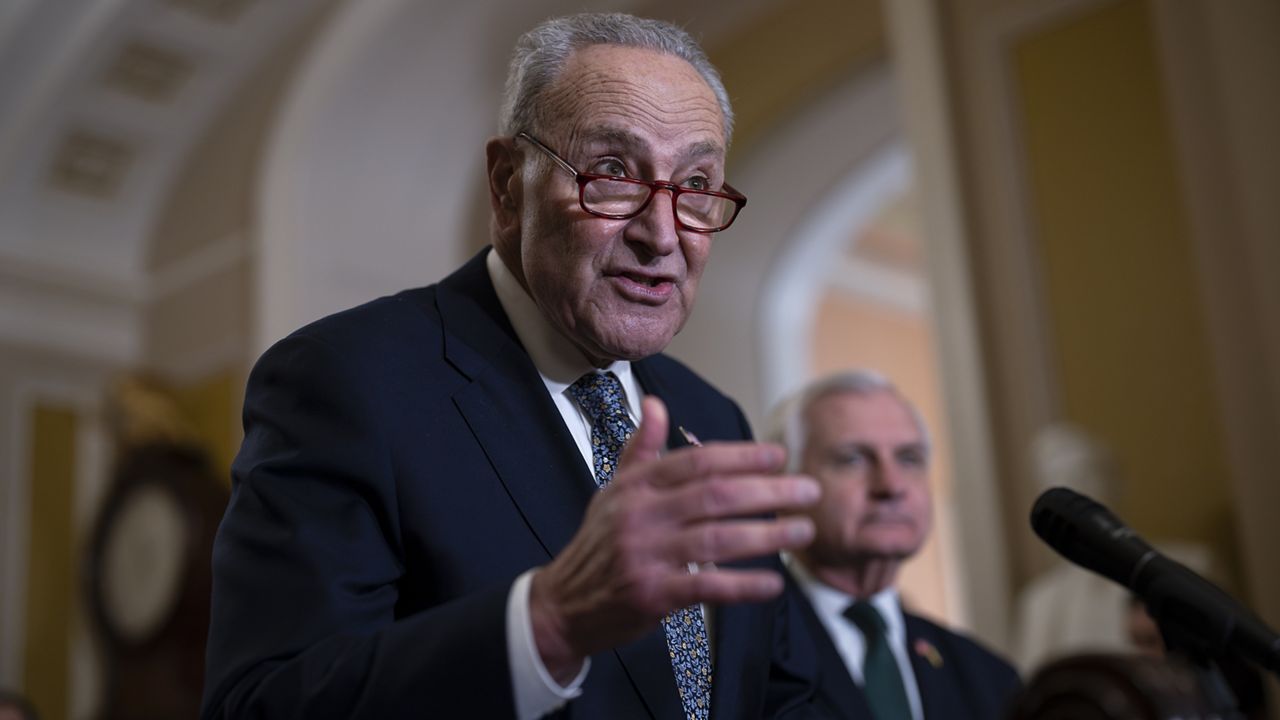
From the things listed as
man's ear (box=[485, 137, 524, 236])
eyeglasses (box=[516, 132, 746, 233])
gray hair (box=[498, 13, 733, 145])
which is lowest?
eyeglasses (box=[516, 132, 746, 233])

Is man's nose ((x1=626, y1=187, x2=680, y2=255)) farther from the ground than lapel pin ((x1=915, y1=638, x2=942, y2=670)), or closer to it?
farther from the ground

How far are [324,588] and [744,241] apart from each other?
7.20 metres

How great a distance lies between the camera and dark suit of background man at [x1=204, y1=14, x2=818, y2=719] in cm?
114

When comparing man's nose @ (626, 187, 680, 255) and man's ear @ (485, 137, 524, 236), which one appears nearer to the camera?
man's nose @ (626, 187, 680, 255)

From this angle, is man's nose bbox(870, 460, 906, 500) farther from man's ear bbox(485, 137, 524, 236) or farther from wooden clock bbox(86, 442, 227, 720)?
wooden clock bbox(86, 442, 227, 720)

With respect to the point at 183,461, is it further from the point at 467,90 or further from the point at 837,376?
the point at 837,376

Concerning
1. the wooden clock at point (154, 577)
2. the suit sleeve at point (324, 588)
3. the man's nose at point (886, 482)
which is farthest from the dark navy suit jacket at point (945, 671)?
the wooden clock at point (154, 577)

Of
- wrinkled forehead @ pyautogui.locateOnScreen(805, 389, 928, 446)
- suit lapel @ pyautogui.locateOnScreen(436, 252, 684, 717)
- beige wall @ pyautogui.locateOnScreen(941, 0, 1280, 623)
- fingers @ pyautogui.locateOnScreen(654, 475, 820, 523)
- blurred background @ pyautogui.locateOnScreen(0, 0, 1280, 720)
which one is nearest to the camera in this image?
fingers @ pyautogui.locateOnScreen(654, 475, 820, 523)

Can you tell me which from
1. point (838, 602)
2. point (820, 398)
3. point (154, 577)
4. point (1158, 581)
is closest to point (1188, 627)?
point (1158, 581)

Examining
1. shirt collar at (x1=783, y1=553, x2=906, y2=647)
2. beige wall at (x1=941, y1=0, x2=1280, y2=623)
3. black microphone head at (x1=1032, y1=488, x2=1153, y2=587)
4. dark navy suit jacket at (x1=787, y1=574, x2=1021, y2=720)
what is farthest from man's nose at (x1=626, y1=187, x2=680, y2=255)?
beige wall at (x1=941, y1=0, x2=1280, y2=623)

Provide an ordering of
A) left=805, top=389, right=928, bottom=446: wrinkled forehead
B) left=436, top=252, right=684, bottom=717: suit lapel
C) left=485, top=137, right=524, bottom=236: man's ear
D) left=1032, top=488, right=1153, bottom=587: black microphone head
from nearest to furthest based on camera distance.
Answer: left=1032, top=488, right=1153, bottom=587: black microphone head
left=436, top=252, right=684, bottom=717: suit lapel
left=485, top=137, right=524, bottom=236: man's ear
left=805, top=389, right=928, bottom=446: wrinkled forehead

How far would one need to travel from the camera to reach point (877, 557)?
282cm

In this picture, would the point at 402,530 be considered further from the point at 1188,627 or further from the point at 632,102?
the point at 1188,627

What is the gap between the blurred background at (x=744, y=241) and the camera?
458cm
